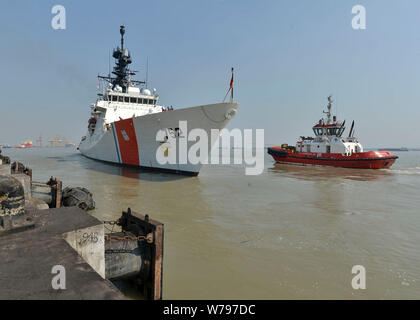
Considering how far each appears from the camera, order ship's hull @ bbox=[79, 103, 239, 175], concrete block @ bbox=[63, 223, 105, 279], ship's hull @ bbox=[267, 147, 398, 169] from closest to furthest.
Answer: concrete block @ bbox=[63, 223, 105, 279]
ship's hull @ bbox=[79, 103, 239, 175]
ship's hull @ bbox=[267, 147, 398, 169]

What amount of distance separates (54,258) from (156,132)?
39.6 ft

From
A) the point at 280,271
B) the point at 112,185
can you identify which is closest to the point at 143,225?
the point at 280,271

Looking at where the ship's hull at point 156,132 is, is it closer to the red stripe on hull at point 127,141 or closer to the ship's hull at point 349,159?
the red stripe on hull at point 127,141

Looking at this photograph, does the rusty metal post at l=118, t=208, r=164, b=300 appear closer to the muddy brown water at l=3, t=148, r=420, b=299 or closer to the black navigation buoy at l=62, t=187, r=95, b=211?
the muddy brown water at l=3, t=148, r=420, b=299

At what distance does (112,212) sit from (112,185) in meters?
4.80

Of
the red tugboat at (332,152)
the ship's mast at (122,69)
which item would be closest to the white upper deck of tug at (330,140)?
the red tugboat at (332,152)

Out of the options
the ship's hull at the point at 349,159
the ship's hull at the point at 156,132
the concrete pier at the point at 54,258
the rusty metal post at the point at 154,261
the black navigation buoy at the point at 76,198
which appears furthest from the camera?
the ship's hull at the point at 349,159

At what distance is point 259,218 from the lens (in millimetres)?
6500

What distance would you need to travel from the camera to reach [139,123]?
1418cm

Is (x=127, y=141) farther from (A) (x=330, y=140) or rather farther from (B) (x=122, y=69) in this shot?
(A) (x=330, y=140)

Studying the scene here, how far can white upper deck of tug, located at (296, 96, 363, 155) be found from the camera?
24.3m

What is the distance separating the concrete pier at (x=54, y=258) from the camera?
5.25 feet

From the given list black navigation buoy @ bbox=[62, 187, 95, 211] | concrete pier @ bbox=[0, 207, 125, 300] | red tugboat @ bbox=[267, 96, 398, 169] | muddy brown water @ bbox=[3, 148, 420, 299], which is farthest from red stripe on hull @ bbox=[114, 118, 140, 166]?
red tugboat @ bbox=[267, 96, 398, 169]

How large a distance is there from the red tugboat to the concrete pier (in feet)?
83.9
